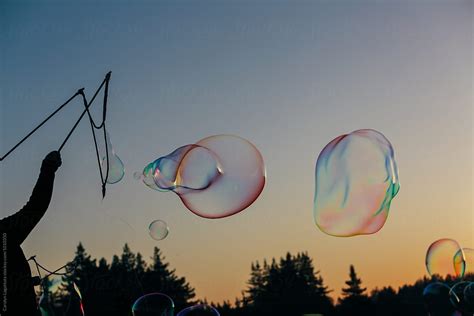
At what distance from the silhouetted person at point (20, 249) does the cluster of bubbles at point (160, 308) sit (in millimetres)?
7027

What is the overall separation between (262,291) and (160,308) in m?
63.4

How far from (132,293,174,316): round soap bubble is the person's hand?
23.1ft

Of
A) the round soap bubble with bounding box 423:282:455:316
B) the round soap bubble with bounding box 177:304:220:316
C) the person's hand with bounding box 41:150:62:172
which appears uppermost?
the person's hand with bounding box 41:150:62:172

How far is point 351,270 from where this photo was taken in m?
75.4

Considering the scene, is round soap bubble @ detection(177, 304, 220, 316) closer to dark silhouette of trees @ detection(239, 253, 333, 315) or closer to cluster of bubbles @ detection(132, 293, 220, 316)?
cluster of bubbles @ detection(132, 293, 220, 316)

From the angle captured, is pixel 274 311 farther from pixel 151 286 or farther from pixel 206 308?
pixel 206 308

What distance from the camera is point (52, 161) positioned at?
576 centimetres

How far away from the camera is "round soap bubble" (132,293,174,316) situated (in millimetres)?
12445

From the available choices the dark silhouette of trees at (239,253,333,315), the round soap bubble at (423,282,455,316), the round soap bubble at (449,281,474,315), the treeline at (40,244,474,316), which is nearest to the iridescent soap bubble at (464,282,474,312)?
the round soap bubble at (449,281,474,315)

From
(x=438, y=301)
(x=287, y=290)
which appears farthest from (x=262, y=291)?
(x=438, y=301)

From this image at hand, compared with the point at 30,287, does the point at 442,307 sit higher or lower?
lower

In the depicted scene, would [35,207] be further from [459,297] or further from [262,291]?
[262,291]

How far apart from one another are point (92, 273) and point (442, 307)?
2065 inches

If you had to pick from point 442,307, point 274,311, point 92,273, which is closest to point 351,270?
point 274,311
